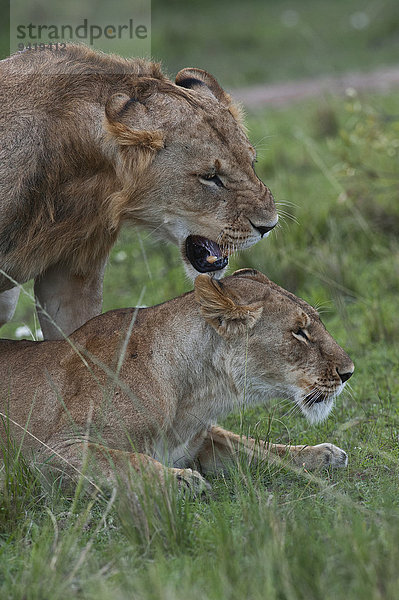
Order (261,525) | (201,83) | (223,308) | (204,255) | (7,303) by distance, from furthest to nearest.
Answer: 1. (7,303)
2. (201,83)
3. (204,255)
4. (223,308)
5. (261,525)

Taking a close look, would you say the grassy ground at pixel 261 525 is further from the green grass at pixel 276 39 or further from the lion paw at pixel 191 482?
the green grass at pixel 276 39

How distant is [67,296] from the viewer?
4.18 meters

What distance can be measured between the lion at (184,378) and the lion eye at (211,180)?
36 cm

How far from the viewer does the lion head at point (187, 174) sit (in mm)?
3666

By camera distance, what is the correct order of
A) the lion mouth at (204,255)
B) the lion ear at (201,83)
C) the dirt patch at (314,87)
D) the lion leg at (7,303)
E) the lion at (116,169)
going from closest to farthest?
the lion at (116,169), the lion mouth at (204,255), the lion ear at (201,83), the lion leg at (7,303), the dirt patch at (314,87)

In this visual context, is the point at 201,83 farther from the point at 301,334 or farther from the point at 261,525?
the point at 261,525

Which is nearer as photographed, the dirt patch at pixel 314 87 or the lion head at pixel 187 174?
the lion head at pixel 187 174

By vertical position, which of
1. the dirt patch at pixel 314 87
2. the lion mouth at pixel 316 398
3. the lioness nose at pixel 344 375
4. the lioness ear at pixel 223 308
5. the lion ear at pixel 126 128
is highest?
the lion ear at pixel 126 128

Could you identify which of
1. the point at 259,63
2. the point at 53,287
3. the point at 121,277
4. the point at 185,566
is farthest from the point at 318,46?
the point at 185,566

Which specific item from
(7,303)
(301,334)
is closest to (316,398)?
(301,334)

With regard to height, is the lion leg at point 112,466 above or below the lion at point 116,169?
below

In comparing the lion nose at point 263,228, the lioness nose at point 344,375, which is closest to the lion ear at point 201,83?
the lion nose at point 263,228

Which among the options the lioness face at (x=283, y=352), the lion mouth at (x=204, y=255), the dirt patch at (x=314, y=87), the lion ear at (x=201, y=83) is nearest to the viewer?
the lioness face at (x=283, y=352)

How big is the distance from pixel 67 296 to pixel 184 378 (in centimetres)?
86
